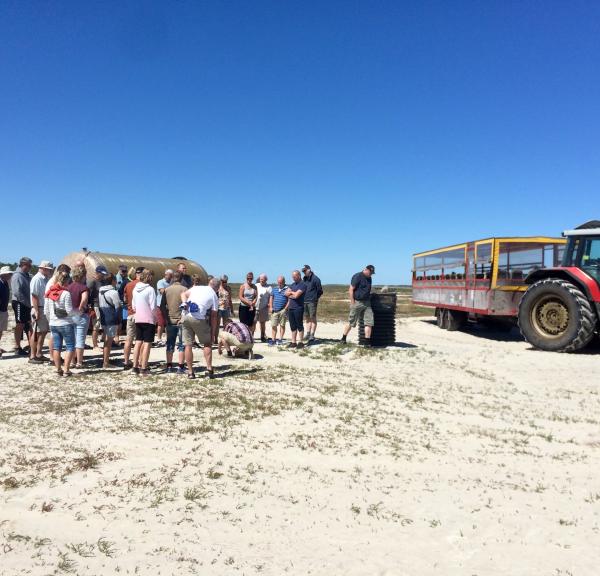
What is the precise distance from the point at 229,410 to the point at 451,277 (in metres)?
11.8

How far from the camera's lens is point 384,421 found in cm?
589

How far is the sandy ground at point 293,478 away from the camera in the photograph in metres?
3.05

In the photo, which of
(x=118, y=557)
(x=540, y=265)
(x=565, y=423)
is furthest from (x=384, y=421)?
(x=540, y=265)

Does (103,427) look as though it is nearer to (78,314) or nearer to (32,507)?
(32,507)

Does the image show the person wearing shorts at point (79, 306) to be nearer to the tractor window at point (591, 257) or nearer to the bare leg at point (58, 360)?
the bare leg at point (58, 360)

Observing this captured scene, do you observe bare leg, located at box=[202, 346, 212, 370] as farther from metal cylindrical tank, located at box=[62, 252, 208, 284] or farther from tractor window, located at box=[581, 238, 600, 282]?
tractor window, located at box=[581, 238, 600, 282]

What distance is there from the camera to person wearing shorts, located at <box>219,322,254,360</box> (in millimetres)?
9898

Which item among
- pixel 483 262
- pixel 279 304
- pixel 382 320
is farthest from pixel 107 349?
pixel 483 262

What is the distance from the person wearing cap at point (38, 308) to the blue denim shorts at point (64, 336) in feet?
3.47

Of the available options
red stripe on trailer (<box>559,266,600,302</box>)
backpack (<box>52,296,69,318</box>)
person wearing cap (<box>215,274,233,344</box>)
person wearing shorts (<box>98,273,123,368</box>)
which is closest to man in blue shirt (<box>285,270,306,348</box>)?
person wearing cap (<box>215,274,233,344</box>)

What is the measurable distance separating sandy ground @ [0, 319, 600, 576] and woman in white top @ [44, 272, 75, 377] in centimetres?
40

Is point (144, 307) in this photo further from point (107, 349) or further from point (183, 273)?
point (183, 273)

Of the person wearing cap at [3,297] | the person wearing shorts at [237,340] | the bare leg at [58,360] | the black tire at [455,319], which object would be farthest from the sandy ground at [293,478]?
the black tire at [455,319]

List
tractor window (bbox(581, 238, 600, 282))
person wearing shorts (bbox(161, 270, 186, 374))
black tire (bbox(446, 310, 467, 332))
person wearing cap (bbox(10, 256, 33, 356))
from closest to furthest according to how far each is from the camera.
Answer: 1. person wearing shorts (bbox(161, 270, 186, 374))
2. person wearing cap (bbox(10, 256, 33, 356))
3. tractor window (bbox(581, 238, 600, 282))
4. black tire (bbox(446, 310, 467, 332))
